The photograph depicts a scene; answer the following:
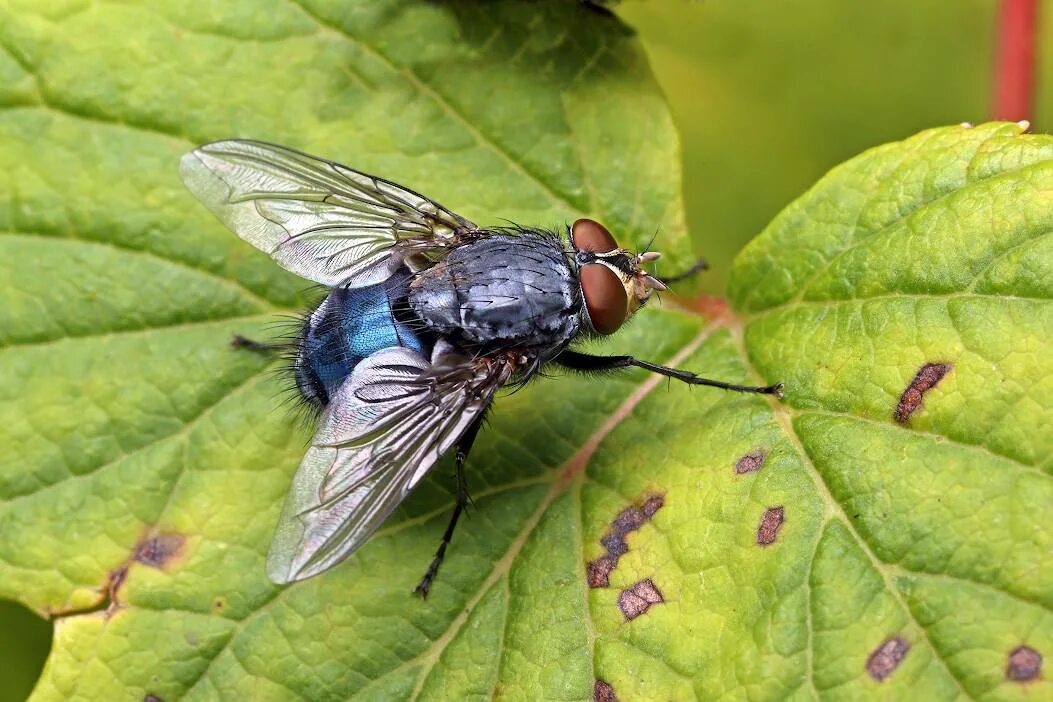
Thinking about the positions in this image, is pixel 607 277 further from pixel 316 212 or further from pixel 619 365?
pixel 316 212

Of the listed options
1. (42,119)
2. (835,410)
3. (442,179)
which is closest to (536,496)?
(835,410)

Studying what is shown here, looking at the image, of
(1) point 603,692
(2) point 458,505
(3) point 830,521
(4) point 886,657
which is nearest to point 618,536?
(1) point 603,692

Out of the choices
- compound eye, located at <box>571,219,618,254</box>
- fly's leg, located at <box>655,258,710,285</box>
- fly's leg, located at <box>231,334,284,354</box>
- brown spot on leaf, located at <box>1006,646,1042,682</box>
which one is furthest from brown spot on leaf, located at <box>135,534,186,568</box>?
brown spot on leaf, located at <box>1006,646,1042,682</box>

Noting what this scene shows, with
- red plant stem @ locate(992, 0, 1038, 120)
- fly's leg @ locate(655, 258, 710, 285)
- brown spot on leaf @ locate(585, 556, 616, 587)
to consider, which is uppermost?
red plant stem @ locate(992, 0, 1038, 120)

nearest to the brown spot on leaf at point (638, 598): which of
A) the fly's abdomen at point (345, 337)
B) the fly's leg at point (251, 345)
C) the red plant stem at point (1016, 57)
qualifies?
the fly's abdomen at point (345, 337)

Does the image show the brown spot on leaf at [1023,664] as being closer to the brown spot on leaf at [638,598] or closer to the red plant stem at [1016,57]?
the brown spot on leaf at [638,598]

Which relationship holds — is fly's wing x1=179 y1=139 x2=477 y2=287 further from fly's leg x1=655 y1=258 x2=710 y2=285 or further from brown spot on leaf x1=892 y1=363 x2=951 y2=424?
brown spot on leaf x1=892 y1=363 x2=951 y2=424
